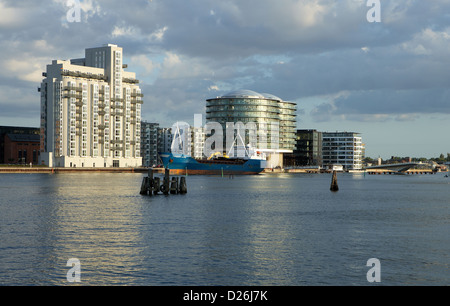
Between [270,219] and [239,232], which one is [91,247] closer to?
[239,232]

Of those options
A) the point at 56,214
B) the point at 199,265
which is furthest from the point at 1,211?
the point at 199,265

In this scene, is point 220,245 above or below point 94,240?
below

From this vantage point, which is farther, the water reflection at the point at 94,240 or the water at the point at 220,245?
the water reflection at the point at 94,240

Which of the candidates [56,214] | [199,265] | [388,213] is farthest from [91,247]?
[388,213]

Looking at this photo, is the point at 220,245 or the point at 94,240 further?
the point at 94,240

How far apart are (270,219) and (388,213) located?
54.8 ft

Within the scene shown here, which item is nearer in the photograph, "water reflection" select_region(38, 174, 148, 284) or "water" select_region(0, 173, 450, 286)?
"water" select_region(0, 173, 450, 286)

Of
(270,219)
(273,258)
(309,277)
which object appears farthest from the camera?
(270,219)
